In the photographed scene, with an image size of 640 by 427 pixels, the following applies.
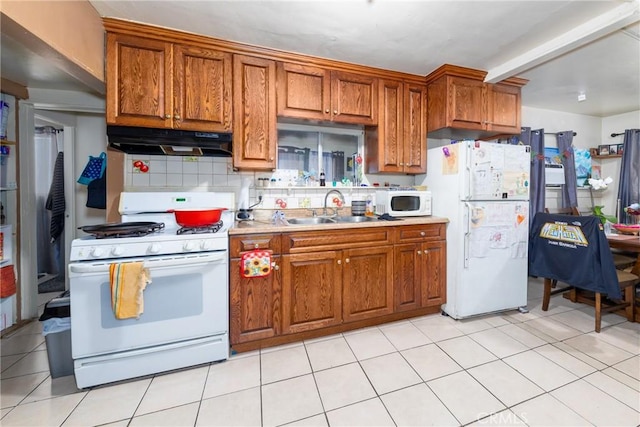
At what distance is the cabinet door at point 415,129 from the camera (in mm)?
2643

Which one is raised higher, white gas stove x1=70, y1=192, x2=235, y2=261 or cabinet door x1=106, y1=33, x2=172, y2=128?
cabinet door x1=106, y1=33, x2=172, y2=128

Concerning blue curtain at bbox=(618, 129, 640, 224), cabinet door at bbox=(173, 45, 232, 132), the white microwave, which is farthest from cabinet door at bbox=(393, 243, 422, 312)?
blue curtain at bbox=(618, 129, 640, 224)

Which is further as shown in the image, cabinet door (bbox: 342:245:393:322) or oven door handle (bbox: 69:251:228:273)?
cabinet door (bbox: 342:245:393:322)

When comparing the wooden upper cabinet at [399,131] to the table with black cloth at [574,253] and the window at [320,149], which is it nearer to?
the window at [320,149]

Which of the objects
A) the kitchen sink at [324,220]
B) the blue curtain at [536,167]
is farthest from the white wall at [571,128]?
the kitchen sink at [324,220]

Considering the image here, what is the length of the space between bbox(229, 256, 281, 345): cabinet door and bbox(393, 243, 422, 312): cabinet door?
103 cm

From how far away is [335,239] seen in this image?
2.09 m

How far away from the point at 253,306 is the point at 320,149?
64.6 inches

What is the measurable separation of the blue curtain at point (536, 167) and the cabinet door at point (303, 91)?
2839mm

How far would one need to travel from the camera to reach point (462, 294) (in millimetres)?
2361

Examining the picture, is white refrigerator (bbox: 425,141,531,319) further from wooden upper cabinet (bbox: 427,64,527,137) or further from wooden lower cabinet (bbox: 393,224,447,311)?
wooden upper cabinet (bbox: 427,64,527,137)

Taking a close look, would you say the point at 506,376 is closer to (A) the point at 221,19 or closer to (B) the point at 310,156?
(B) the point at 310,156

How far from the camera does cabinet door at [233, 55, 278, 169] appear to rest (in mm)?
2123

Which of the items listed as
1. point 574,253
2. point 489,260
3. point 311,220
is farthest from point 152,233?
point 574,253
